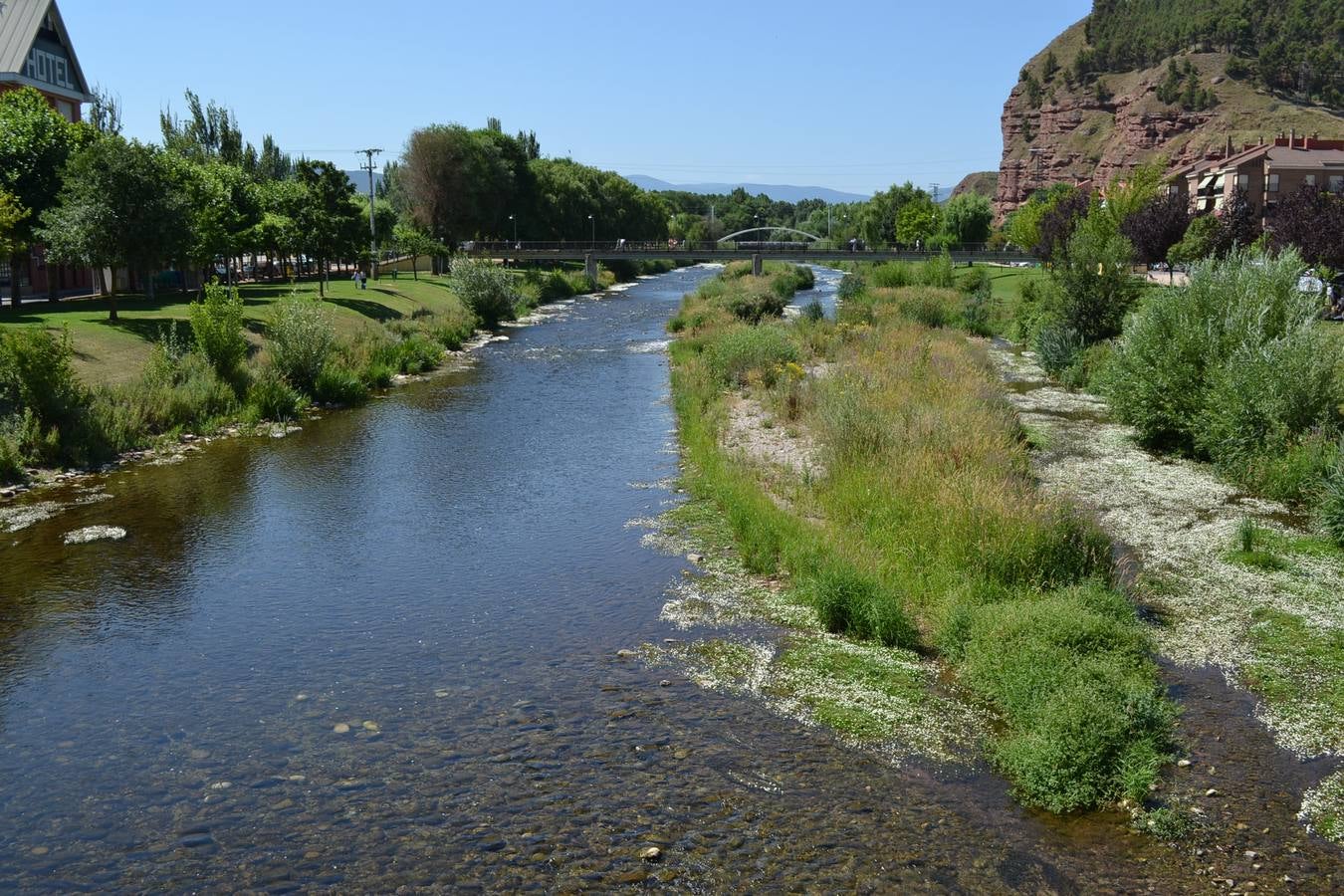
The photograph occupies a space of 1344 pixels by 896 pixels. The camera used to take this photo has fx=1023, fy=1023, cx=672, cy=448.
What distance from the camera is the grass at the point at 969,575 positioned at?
10.7 metres

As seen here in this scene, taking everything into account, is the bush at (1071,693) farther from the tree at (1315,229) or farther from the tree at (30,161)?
the tree at (30,161)

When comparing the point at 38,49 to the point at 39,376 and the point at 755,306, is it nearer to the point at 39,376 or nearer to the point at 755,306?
the point at 755,306

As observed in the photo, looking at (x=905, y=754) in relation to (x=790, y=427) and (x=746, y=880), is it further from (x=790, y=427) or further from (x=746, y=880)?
(x=790, y=427)

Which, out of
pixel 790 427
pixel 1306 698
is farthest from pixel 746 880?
pixel 790 427

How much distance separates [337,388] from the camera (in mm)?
34812

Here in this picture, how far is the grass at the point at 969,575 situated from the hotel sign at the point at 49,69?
58868 mm

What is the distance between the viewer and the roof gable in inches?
2395

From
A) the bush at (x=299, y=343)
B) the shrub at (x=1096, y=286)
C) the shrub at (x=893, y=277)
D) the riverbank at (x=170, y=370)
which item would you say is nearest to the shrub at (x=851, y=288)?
the shrub at (x=893, y=277)

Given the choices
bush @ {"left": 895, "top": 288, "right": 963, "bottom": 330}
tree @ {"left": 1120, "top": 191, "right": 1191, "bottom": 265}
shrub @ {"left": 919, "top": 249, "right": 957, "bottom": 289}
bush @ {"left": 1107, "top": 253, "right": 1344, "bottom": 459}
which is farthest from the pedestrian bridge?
bush @ {"left": 1107, "top": 253, "right": 1344, "bottom": 459}

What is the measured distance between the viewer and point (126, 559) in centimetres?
1817

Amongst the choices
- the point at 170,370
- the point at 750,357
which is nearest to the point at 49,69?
the point at 170,370

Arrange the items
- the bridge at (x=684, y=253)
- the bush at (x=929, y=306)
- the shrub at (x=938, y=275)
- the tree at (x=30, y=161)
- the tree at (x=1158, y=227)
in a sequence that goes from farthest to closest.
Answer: the bridge at (x=684, y=253) < the shrub at (x=938, y=275) < the tree at (x=1158, y=227) < the bush at (x=929, y=306) < the tree at (x=30, y=161)

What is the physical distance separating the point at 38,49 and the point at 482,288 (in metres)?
32.3

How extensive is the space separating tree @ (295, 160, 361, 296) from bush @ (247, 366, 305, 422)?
23.1 m
